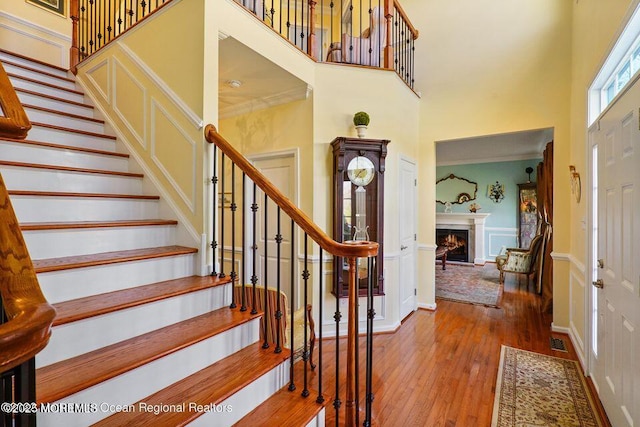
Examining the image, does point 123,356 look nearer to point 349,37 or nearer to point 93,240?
point 93,240

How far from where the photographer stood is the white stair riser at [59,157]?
1974mm

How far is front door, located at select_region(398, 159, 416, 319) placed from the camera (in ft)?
12.3

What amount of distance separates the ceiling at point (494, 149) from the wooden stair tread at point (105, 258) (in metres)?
4.14

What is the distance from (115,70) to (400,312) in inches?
157

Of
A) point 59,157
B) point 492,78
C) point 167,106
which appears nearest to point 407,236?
point 492,78

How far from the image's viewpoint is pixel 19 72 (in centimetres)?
290

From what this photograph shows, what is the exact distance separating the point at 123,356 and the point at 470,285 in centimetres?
563

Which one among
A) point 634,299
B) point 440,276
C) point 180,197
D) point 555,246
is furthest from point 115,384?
point 440,276

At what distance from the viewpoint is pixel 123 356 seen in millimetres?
1292

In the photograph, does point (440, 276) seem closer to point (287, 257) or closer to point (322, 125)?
point (287, 257)

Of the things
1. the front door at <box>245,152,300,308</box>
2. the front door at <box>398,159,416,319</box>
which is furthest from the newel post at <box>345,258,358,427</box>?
the front door at <box>398,159,416,319</box>

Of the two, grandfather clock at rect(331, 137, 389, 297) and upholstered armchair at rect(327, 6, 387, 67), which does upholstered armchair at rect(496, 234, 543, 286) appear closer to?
grandfather clock at rect(331, 137, 389, 297)

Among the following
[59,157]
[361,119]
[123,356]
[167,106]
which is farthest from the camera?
[361,119]

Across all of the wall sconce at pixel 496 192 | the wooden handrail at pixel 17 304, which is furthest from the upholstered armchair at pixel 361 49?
the wall sconce at pixel 496 192
